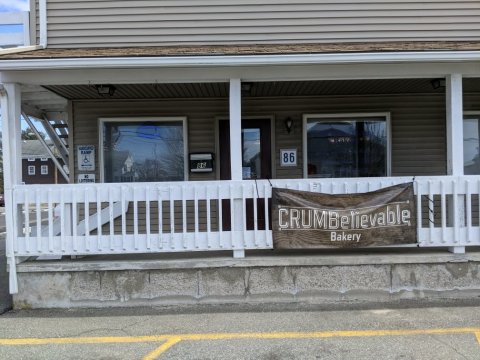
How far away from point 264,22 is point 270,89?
1070 mm

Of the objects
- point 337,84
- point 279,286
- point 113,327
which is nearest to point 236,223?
point 279,286

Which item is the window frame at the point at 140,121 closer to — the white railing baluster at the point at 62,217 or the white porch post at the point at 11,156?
the white porch post at the point at 11,156

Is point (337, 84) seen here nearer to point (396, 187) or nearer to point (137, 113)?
point (396, 187)

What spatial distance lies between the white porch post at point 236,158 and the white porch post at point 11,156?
2.62m

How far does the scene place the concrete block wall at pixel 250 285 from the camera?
5.66 metres

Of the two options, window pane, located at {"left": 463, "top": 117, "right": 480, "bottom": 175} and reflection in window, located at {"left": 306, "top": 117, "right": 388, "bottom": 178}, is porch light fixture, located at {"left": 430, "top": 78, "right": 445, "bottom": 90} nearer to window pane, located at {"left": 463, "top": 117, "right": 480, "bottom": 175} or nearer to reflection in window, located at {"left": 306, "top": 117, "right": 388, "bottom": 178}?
reflection in window, located at {"left": 306, "top": 117, "right": 388, "bottom": 178}

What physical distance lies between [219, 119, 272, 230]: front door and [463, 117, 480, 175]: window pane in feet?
11.3

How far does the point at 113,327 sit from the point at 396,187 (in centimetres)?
369

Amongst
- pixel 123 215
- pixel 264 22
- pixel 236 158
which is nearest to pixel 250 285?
pixel 236 158

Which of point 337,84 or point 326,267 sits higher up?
point 337,84

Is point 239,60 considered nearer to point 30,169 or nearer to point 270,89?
point 270,89

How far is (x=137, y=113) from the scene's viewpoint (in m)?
8.11

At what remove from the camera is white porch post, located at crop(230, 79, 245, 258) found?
580cm

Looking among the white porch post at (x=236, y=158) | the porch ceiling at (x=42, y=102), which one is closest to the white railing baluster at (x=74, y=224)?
the white porch post at (x=236, y=158)
